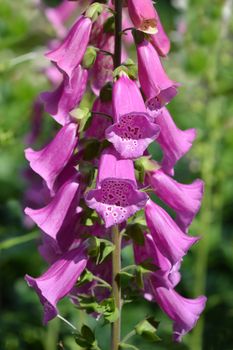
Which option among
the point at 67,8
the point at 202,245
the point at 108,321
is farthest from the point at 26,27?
the point at 108,321

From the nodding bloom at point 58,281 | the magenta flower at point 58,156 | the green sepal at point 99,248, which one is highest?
the magenta flower at point 58,156

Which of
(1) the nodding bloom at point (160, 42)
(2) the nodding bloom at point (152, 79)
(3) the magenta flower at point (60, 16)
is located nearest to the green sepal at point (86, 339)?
(2) the nodding bloom at point (152, 79)

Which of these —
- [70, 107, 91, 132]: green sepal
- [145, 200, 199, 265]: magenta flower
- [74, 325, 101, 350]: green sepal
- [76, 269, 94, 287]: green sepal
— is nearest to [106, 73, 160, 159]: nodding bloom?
[70, 107, 91, 132]: green sepal

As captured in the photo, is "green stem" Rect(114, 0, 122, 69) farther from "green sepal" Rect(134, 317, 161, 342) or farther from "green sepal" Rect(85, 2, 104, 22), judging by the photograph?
"green sepal" Rect(134, 317, 161, 342)

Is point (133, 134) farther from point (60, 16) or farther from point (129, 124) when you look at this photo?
point (60, 16)

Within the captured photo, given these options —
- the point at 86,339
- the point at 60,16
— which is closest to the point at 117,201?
the point at 86,339

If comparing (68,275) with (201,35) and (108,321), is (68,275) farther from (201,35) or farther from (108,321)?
(201,35)

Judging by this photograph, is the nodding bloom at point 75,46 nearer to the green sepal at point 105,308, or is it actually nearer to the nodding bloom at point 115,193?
the nodding bloom at point 115,193
